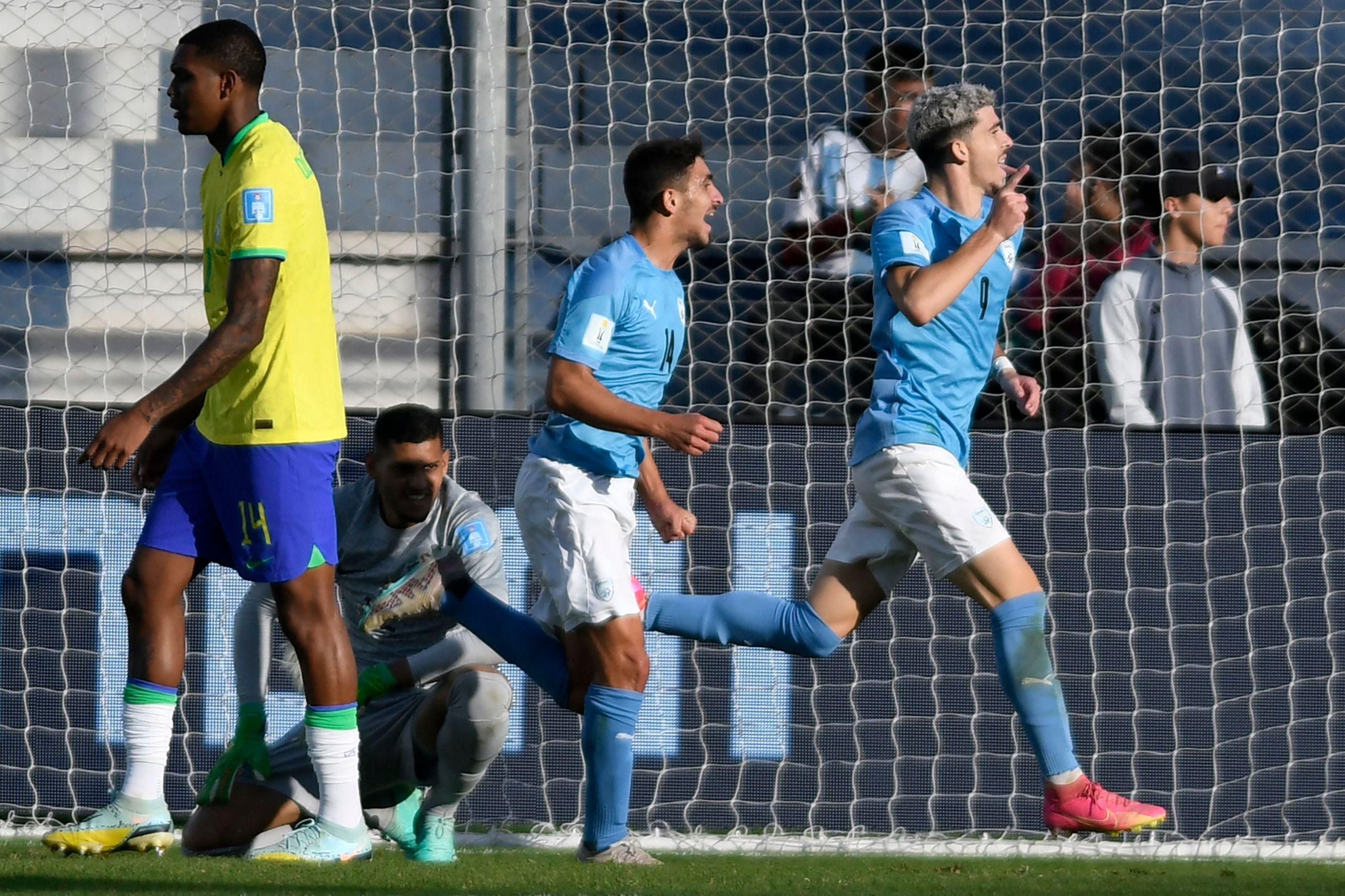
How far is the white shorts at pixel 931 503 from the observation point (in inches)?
160

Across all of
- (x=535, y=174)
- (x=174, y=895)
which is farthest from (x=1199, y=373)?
(x=174, y=895)

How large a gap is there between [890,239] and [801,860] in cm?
175

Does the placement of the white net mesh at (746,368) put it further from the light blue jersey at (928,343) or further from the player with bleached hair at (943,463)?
the light blue jersey at (928,343)

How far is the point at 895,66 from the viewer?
5770 millimetres

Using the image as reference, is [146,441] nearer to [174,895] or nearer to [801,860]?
[174,895]

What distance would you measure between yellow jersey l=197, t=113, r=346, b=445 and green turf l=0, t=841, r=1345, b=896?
3.03 feet

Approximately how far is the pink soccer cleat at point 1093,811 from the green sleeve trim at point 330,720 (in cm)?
157

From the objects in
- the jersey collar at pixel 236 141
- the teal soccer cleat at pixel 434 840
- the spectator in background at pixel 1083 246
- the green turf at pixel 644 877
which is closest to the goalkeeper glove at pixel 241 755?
the green turf at pixel 644 877

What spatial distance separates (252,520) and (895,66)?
2953 mm

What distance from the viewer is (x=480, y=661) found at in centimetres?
462

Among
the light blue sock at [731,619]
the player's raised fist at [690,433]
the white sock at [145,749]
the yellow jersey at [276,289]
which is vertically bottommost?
the white sock at [145,749]

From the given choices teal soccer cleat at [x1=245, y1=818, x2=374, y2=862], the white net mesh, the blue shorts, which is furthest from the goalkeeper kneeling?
the blue shorts

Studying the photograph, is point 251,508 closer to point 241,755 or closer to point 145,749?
point 145,749

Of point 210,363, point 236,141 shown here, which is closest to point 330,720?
point 210,363
